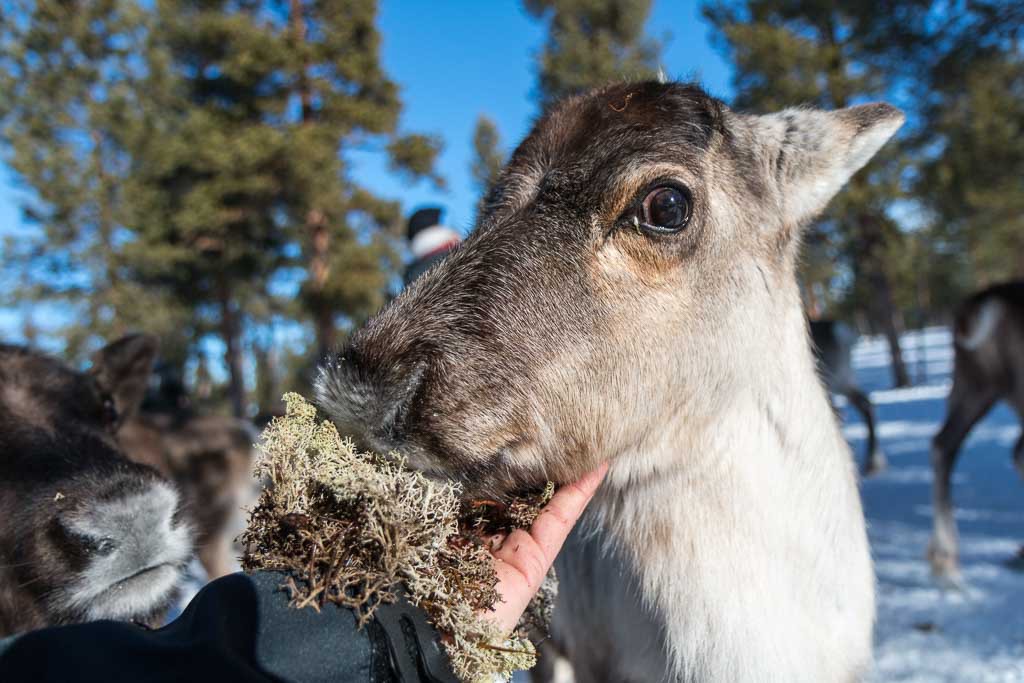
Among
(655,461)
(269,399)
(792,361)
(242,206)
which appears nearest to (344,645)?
(655,461)

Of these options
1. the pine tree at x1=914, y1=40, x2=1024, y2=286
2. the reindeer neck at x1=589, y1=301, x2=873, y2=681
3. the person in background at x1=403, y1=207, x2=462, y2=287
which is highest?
the pine tree at x1=914, y1=40, x2=1024, y2=286

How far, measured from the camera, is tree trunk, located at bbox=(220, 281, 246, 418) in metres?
20.1

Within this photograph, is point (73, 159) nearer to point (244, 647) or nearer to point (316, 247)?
point (316, 247)

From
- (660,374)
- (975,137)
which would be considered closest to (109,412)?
(660,374)

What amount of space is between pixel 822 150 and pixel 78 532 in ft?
11.0

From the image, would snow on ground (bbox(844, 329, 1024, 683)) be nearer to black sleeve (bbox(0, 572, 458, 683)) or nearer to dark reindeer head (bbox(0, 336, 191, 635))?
black sleeve (bbox(0, 572, 458, 683))

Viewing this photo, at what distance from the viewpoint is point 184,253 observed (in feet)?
60.1

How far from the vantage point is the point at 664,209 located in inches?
85.2

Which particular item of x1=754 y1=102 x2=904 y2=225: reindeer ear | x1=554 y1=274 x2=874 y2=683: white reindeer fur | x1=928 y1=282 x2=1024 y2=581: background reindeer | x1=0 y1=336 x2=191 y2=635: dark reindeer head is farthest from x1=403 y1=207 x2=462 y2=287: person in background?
x1=928 y1=282 x2=1024 y2=581: background reindeer

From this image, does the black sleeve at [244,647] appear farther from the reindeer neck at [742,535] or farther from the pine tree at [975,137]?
the pine tree at [975,137]

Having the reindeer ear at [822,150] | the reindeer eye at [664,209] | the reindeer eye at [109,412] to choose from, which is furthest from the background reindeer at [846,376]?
the reindeer eye at [109,412]

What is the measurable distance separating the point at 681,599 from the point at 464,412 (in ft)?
3.74

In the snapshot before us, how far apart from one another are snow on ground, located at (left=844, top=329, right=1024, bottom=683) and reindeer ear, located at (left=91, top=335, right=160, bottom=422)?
221 inches

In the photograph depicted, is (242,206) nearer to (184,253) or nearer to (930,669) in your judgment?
(184,253)
